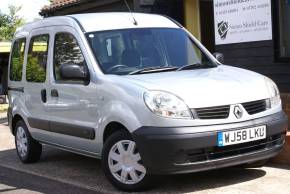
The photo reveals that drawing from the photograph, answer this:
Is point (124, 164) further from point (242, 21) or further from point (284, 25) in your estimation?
point (284, 25)

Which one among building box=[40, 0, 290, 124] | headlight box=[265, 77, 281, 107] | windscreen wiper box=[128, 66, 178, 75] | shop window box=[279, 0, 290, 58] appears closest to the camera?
headlight box=[265, 77, 281, 107]

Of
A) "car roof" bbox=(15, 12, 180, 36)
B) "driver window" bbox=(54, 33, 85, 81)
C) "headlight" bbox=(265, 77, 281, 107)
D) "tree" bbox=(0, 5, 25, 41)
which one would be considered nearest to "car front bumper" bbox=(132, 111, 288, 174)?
"headlight" bbox=(265, 77, 281, 107)

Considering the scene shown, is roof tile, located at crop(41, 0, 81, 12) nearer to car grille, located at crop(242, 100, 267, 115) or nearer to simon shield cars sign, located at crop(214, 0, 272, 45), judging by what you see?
simon shield cars sign, located at crop(214, 0, 272, 45)

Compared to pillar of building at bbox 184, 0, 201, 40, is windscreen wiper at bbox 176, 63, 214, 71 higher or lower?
lower

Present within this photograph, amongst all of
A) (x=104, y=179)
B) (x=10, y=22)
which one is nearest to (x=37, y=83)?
(x=104, y=179)

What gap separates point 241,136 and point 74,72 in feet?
6.30

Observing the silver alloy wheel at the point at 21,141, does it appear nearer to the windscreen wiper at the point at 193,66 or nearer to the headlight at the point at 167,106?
the windscreen wiper at the point at 193,66

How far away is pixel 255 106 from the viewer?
233 inches

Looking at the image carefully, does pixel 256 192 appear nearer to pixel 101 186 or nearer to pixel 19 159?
pixel 101 186

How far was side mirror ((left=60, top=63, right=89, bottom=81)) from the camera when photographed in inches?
253

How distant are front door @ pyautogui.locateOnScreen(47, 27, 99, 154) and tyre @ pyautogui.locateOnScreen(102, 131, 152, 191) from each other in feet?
1.25

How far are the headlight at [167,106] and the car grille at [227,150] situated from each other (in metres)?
0.36

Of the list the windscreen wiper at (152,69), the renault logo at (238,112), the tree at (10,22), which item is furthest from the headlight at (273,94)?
the tree at (10,22)

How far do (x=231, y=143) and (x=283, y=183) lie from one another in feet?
2.75
